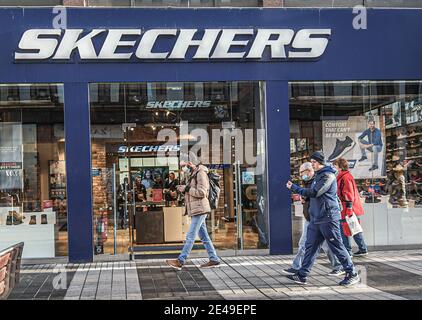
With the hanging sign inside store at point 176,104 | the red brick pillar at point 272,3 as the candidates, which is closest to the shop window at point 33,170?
the hanging sign inside store at point 176,104

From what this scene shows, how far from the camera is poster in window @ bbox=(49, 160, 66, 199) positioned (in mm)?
10688

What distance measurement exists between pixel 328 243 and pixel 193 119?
→ 4396mm

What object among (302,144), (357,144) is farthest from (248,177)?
(357,144)

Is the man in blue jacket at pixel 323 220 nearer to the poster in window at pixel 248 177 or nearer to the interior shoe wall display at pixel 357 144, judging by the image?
the poster in window at pixel 248 177

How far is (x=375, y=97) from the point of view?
11.6 meters

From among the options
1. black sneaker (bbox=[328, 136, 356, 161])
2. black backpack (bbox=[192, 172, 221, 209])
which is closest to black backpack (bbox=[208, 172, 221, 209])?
black backpack (bbox=[192, 172, 221, 209])

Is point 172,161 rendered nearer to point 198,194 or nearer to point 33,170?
point 198,194

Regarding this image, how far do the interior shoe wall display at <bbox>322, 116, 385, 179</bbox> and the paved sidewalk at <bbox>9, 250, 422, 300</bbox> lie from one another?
1803mm

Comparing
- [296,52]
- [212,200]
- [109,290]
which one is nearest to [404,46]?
[296,52]

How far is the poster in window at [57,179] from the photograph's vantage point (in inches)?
421

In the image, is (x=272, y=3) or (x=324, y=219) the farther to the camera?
(x=272, y=3)

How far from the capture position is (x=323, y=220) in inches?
312

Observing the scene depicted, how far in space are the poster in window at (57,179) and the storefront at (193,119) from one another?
3 centimetres
